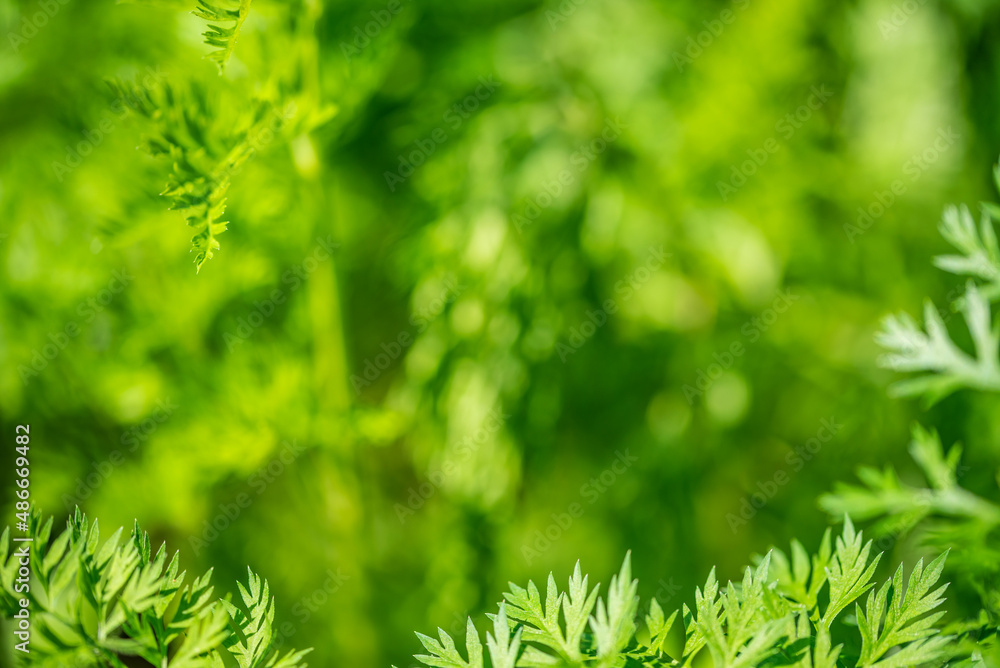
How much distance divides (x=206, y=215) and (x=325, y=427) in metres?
0.36

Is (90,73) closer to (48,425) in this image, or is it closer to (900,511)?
(48,425)
